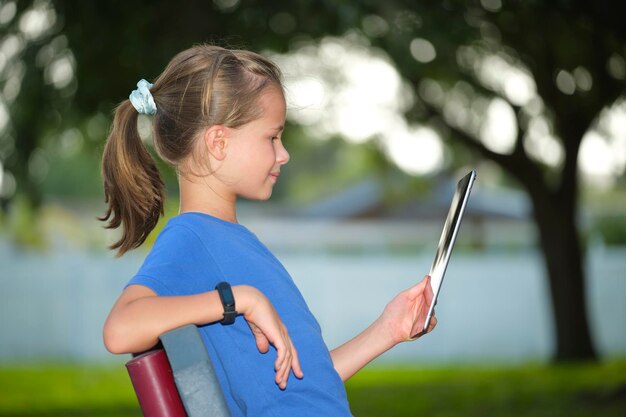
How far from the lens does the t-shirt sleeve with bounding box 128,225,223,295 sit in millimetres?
1535

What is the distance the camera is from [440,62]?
413 inches

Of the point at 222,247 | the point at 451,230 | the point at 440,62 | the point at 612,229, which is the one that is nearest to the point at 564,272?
the point at 440,62

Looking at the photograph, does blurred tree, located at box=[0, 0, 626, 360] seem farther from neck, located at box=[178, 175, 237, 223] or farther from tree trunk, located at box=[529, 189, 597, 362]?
neck, located at box=[178, 175, 237, 223]

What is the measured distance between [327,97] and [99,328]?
4.97 metres

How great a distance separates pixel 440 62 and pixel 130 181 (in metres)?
8.95

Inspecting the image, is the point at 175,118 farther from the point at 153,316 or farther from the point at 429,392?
the point at 429,392

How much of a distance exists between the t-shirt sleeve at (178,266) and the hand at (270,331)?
11 cm

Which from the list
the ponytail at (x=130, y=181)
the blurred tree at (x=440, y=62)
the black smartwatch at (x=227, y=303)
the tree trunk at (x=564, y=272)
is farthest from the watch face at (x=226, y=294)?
the tree trunk at (x=564, y=272)

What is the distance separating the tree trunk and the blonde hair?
35.2ft

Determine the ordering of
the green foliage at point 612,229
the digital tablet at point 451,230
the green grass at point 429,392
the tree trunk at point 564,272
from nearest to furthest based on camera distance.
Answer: the digital tablet at point 451,230, the green grass at point 429,392, the tree trunk at point 564,272, the green foliage at point 612,229

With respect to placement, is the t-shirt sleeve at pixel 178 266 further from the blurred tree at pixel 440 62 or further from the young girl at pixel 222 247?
the blurred tree at pixel 440 62

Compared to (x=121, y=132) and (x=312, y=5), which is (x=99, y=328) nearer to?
(x=312, y=5)

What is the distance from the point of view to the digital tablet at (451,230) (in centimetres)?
173

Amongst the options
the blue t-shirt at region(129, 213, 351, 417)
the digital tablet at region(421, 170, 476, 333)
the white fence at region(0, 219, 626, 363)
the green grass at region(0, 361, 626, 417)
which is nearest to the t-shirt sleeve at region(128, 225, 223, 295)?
the blue t-shirt at region(129, 213, 351, 417)
